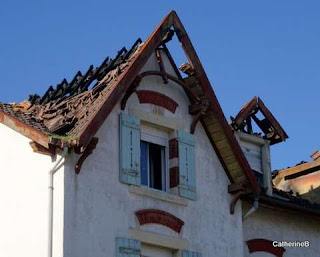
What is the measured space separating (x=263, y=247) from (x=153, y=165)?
4334mm

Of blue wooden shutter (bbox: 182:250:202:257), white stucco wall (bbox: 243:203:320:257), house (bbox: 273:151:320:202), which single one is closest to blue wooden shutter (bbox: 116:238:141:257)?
blue wooden shutter (bbox: 182:250:202:257)

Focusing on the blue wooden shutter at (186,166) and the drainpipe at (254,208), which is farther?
the drainpipe at (254,208)

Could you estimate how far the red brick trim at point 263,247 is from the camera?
24859 mm

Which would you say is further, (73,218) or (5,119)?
(5,119)

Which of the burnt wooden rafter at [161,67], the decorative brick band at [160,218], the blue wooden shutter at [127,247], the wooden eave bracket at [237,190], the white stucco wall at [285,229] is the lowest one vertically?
the blue wooden shutter at [127,247]

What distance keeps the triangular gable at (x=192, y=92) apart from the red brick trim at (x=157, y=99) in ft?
1.65

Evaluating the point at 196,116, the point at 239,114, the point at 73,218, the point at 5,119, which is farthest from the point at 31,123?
the point at 239,114

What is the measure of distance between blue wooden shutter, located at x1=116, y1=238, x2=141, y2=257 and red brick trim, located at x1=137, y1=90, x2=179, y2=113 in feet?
12.0

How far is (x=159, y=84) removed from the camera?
76.6 ft

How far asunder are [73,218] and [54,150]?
1.56 m

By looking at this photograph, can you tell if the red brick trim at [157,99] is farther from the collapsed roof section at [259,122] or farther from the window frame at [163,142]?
the collapsed roof section at [259,122]

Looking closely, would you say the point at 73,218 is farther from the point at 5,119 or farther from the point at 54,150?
the point at 5,119

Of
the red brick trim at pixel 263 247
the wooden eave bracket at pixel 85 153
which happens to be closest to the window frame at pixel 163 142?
the wooden eave bracket at pixel 85 153

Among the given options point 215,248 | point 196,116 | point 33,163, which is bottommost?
point 215,248
